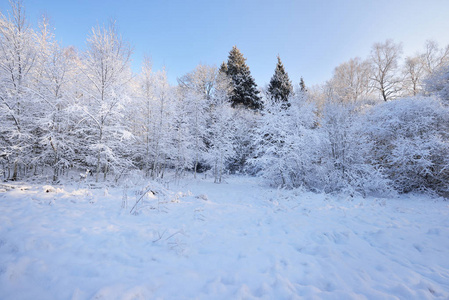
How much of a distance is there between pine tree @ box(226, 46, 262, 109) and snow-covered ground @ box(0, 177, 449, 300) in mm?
19290

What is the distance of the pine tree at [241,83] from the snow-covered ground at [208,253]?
19290mm

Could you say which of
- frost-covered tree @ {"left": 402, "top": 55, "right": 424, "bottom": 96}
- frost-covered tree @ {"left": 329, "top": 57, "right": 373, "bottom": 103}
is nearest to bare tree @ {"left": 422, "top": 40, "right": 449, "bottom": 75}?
frost-covered tree @ {"left": 402, "top": 55, "right": 424, "bottom": 96}

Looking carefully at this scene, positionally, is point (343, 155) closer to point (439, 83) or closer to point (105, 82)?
point (439, 83)

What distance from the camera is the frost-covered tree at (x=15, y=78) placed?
8.84 m

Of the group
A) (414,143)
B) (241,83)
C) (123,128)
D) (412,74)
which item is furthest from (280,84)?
(123,128)

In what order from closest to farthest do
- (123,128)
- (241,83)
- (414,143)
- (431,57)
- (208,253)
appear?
(208,253), (414,143), (123,128), (431,57), (241,83)

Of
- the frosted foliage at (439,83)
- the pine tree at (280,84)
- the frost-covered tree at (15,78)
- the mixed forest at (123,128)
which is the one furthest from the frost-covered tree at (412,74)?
the frost-covered tree at (15,78)

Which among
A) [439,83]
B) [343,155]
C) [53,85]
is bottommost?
[343,155]

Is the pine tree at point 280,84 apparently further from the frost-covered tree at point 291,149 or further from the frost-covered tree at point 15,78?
the frost-covered tree at point 15,78

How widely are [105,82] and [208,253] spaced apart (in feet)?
36.4

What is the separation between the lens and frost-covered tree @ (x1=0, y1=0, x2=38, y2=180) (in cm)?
884

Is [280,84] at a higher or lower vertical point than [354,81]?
lower

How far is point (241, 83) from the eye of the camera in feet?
73.0

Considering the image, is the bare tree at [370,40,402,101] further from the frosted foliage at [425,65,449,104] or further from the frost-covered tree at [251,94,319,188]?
the frost-covered tree at [251,94,319,188]
